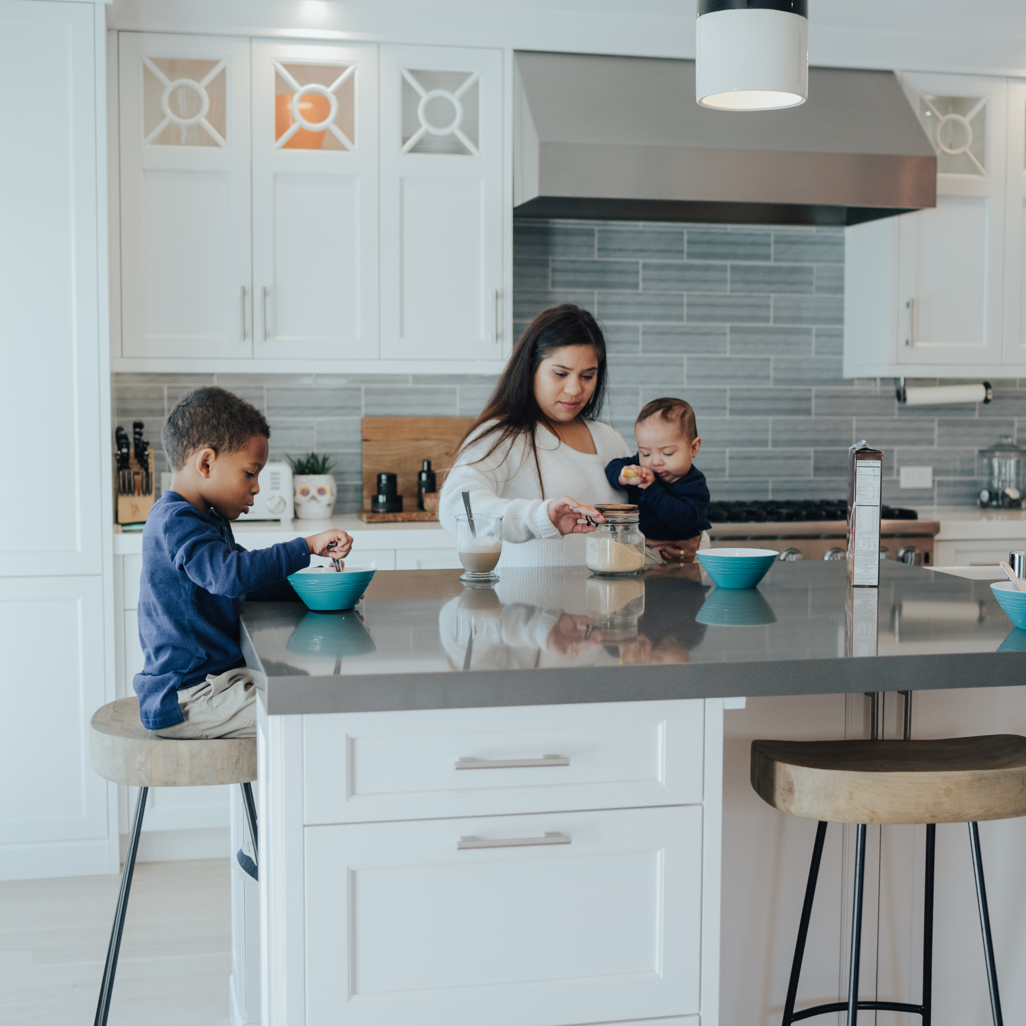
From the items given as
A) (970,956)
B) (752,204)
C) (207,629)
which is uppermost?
(752,204)

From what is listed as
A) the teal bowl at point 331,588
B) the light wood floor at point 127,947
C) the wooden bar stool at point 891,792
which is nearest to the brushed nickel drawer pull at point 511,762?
the wooden bar stool at point 891,792

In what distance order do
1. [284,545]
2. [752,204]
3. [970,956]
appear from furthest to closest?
[752,204] → [970,956] → [284,545]

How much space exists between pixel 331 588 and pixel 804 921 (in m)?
0.91

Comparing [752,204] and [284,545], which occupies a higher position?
[752,204]

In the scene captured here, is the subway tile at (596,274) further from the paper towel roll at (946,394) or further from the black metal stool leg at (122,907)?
the black metal stool leg at (122,907)

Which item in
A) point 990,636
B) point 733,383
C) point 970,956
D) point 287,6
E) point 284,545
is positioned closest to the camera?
point 990,636

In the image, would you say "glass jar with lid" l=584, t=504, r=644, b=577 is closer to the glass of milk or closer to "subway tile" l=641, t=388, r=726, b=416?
the glass of milk

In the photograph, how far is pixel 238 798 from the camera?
1996 millimetres

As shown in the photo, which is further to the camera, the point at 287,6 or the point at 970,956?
the point at 287,6

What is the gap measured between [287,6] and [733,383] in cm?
199

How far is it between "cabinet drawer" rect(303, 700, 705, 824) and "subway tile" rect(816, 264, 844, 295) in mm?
3030

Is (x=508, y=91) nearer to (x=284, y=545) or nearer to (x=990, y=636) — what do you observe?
(x=284, y=545)

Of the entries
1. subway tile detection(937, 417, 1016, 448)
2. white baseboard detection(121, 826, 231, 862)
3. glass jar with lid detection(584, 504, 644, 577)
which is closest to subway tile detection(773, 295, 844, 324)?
subway tile detection(937, 417, 1016, 448)

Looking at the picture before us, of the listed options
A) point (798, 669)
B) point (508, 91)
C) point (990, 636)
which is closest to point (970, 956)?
point (990, 636)
